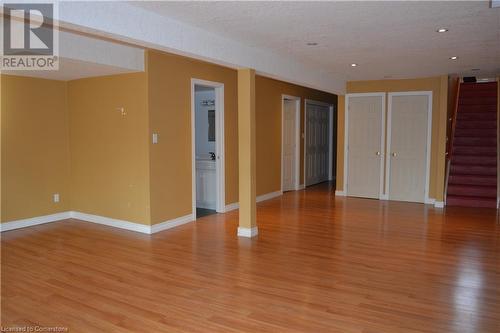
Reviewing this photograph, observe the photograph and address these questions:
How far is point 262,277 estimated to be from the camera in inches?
151

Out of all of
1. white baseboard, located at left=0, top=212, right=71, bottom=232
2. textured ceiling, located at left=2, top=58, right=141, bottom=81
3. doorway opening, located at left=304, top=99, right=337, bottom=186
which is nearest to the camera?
textured ceiling, located at left=2, top=58, right=141, bottom=81

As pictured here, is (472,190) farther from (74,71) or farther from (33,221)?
(33,221)

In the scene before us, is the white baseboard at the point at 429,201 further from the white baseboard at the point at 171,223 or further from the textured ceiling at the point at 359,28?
the white baseboard at the point at 171,223

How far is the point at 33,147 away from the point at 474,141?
857 centimetres

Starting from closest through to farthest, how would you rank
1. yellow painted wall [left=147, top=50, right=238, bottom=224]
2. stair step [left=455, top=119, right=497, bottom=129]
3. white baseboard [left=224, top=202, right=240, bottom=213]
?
1. yellow painted wall [left=147, top=50, right=238, bottom=224]
2. white baseboard [left=224, top=202, right=240, bottom=213]
3. stair step [left=455, top=119, right=497, bottom=129]

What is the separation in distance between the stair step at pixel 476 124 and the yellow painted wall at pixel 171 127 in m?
6.13

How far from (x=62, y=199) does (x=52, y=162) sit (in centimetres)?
61

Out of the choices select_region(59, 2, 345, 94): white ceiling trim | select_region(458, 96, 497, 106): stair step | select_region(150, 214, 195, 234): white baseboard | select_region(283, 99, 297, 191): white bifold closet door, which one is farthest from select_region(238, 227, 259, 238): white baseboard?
select_region(458, 96, 497, 106): stair step

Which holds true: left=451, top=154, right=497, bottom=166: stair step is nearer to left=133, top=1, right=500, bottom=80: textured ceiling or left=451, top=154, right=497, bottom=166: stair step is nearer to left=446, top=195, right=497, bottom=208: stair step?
left=446, top=195, right=497, bottom=208: stair step

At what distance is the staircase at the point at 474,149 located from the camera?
7547mm

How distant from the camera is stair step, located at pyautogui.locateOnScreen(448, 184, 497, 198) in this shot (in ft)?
24.5

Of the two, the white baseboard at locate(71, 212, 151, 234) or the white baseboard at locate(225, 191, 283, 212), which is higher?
the white baseboard at locate(225, 191, 283, 212)

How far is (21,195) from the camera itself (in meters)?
5.78

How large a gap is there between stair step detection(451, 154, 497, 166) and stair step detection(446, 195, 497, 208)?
107 centimetres
